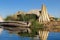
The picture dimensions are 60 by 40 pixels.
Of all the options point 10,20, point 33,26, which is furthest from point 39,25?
point 10,20

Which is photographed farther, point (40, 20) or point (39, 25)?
point (40, 20)

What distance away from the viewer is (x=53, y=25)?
14.6 metres

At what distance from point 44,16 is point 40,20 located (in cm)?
45

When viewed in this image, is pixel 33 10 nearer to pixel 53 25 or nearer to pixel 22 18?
pixel 22 18

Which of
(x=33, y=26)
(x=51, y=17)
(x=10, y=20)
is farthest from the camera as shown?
(x=51, y=17)

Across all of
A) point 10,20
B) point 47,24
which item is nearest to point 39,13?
point 47,24

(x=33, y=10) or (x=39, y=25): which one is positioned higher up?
(x=33, y=10)

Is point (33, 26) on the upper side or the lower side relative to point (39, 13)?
lower

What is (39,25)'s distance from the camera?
14.3 m

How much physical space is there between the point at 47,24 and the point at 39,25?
34.7 inches

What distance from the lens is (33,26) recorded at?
13992 millimetres

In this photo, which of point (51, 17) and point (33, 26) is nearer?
point (33, 26)

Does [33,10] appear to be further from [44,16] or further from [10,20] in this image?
[10,20]

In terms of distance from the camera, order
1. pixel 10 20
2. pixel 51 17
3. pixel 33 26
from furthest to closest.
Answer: pixel 51 17 < pixel 10 20 < pixel 33 26
